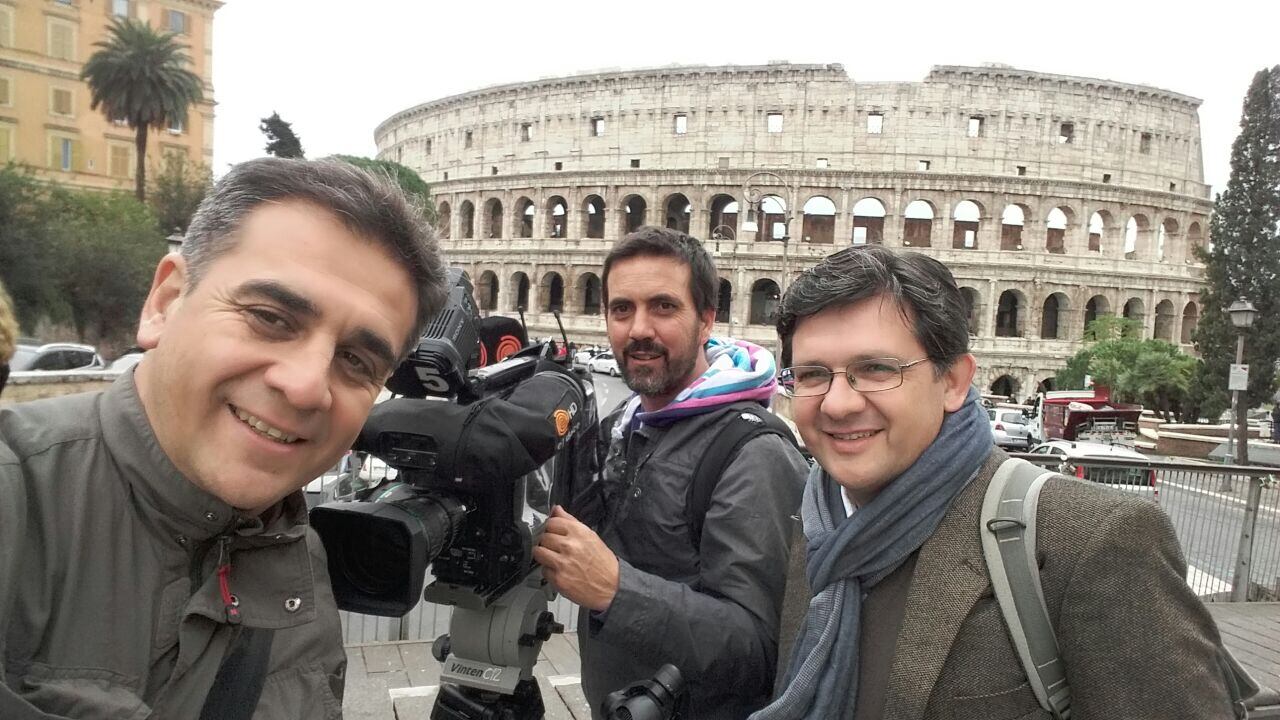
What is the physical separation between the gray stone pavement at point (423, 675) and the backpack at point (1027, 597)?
265 cm

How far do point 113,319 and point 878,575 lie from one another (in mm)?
32807

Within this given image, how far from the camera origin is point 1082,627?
4.69 feet

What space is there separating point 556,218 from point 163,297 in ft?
143

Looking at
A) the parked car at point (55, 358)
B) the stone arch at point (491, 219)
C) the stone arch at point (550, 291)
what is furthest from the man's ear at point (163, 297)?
the stone arch at point (491, 219)

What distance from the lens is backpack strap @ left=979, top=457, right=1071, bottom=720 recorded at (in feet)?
4.79

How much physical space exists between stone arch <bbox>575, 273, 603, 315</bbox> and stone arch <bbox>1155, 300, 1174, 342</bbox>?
30212 mm

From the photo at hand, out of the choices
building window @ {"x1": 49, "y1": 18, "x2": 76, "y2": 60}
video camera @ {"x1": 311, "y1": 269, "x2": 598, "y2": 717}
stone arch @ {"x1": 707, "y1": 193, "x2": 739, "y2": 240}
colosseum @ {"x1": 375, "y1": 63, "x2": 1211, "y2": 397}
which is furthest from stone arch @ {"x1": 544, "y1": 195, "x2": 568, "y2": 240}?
video camera @ {"x1": 311, "y1": 269, "x2": 598, "y2": 717}

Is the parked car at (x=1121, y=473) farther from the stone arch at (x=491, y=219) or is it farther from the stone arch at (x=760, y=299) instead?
the stone arch at (x=491, y=219)

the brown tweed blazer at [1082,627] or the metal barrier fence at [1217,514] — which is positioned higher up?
the brown tweed blazer at [1082,627]

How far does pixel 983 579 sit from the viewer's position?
154cm

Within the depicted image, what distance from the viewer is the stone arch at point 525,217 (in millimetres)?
41812

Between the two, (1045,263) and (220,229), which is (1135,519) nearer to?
(220,229)

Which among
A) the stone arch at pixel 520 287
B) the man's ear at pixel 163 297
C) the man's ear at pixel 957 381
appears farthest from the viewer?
the stone arch at pixel 520 287

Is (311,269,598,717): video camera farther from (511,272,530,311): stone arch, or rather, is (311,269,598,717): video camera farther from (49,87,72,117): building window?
(49,87,72,117): building window
